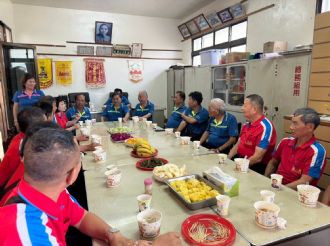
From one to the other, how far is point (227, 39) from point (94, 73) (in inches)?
138

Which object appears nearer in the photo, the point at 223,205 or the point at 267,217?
the point at 267,217

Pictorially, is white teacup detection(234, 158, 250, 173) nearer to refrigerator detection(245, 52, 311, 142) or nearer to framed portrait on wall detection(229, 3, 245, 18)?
refrigerator detection(245, 52, 311, 142)

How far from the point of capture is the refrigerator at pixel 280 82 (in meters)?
3.18

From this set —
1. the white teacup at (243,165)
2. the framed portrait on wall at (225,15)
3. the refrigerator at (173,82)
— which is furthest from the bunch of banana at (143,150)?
the refrigerator at (173,82)

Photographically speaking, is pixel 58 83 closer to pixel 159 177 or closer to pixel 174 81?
pixel 174 81

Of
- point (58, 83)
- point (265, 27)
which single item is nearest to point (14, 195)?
point (265, 27)

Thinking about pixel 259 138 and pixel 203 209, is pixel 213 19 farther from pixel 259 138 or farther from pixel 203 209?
pixel 203 209

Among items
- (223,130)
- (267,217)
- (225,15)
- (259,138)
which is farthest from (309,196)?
(225,15)

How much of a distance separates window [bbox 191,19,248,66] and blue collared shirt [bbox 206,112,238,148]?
2.57 m

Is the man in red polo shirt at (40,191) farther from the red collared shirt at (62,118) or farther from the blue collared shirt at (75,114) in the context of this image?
the blue collared shirt at (75,114)

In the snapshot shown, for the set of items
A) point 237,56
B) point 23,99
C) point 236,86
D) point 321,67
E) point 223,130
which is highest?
point 237,56

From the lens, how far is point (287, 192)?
1495mm

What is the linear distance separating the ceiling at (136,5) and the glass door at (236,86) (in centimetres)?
204

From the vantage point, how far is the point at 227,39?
5484mm
